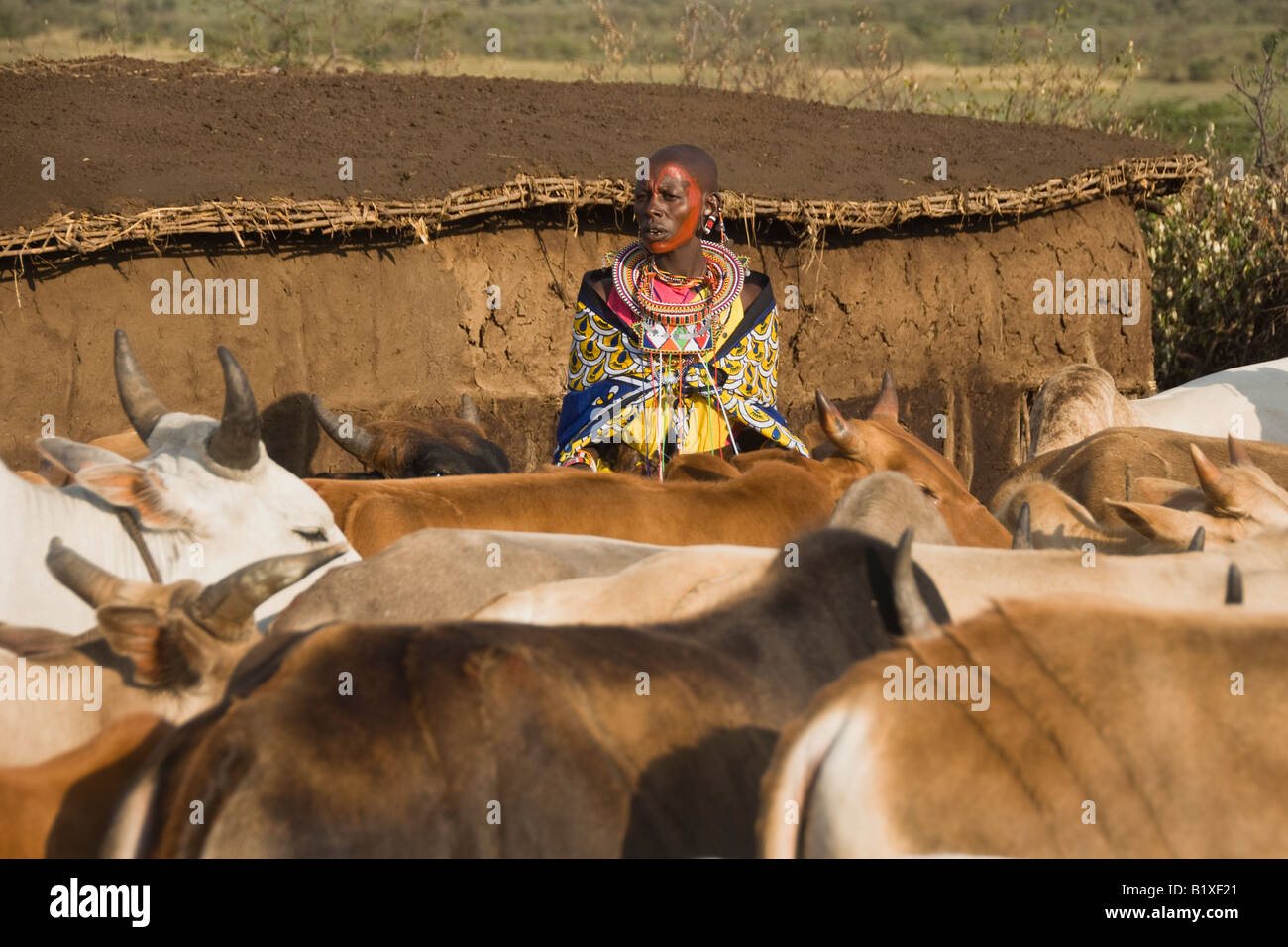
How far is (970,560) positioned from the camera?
9.78 ft

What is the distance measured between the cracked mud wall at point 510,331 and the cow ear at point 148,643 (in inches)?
192

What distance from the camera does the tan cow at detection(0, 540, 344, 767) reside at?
7.82 feet

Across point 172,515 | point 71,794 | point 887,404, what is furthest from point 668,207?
point 71,794

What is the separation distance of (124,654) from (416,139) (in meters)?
Result: 6.98

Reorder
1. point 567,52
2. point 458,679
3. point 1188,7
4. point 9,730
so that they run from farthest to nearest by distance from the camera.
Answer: point 1188,7
point 567,52
point 9,730
point 458,679

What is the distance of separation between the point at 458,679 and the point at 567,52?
29.9 m

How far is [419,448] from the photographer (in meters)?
5.80

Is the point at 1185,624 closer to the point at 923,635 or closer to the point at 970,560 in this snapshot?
the point at 923,635

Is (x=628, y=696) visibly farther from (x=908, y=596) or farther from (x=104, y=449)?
(x=104, y=449)

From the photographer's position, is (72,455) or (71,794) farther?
(72,455)

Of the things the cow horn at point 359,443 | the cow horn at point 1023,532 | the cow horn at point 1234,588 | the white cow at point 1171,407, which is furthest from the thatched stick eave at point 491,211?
the cow horn at point 1234,588

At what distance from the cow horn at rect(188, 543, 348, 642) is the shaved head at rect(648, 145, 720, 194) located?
339 cm

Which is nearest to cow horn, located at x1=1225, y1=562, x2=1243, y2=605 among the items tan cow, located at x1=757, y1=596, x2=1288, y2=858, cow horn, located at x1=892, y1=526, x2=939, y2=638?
tan cow, located at x1=757, y1=596, x2=1288, y2=858
